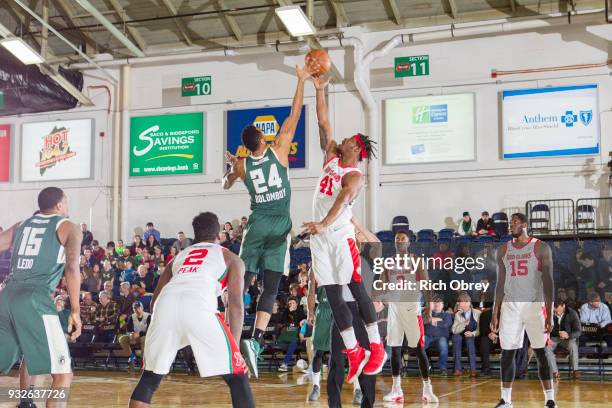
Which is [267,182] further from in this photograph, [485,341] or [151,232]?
[151,232]

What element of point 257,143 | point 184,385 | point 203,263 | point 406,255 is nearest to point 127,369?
point 184,385

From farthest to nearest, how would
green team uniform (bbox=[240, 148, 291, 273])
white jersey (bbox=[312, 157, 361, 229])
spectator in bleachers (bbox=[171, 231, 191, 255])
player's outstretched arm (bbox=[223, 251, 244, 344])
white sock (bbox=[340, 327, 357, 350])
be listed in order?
1. spectator in bleachers (bbox=[171, 231, 191, 255])
2. green team uniform (bbox=[240, 148, 291, 273])
3. white jersey (bbox=[312, 157, 361, 229])
4. white sock (bbox=[340, 327, 357, 350])
5. player's outstretched arm (bbox=[223, 251, 244, 344])

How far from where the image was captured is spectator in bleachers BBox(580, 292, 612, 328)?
1281 centimetres

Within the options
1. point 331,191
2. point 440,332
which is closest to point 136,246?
point 440,332

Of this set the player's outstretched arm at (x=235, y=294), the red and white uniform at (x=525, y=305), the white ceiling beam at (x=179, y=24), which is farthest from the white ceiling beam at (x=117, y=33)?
the player's outstretched arm at (x=235, y=294)

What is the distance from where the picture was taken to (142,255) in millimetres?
18109

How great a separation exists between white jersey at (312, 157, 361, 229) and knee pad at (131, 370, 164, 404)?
2513 millimetres

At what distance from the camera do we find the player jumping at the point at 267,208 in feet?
23.5

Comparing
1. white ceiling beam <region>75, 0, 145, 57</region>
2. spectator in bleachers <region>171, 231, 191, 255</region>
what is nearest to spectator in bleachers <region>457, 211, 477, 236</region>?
spectator in bleachers <region>171, 231, 191, 255</region>

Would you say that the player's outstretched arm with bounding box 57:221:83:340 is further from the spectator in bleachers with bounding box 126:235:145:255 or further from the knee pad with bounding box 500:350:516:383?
the spectator in bleachers with bounding box 126:235:145:255

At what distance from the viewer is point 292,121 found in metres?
7.09

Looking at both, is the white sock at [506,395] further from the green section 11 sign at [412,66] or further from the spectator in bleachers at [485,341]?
the green section 11 sign at [412,66]

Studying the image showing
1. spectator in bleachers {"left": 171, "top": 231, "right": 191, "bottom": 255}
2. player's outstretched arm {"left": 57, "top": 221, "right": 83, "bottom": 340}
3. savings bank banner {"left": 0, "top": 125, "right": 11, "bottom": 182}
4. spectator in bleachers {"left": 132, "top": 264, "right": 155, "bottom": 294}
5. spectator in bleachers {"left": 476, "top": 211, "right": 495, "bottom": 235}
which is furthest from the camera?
savings bank banner {"left": 0, "top": 125, "right": 11, "bottom": 182}

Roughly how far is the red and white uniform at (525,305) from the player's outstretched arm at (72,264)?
14.7 feet
